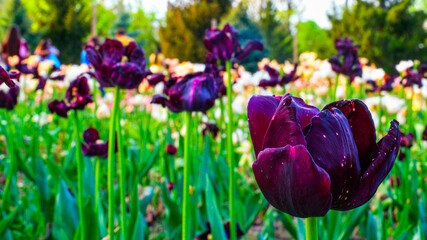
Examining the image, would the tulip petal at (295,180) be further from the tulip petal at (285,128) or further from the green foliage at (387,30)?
the green foliage at (387,30)

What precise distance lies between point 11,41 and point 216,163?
3745 millimetres

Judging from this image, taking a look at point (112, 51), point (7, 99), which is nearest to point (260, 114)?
point (112, 51)

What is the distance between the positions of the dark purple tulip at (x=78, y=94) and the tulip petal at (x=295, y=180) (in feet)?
3.03

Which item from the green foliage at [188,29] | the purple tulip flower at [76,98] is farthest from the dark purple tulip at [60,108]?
the green foliage at [188,29]

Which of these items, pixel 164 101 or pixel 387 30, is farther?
pixel 387 30

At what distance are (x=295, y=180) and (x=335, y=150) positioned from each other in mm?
60

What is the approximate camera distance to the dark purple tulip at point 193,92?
1.09 meters

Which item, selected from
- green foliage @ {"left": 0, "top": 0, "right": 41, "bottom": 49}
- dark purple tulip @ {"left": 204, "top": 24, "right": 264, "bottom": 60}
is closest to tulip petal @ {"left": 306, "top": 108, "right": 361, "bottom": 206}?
dark purple tulip @ {"left": 204, "top": 24, "right": 264, "bottom": 60}

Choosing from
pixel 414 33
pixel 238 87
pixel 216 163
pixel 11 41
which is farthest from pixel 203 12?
pixel 216 163

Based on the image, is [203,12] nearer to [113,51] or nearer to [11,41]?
[11,41]

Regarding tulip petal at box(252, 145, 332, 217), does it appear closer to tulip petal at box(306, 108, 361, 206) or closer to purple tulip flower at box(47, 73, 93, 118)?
tulip petal at box(306, 108, 361, 206)

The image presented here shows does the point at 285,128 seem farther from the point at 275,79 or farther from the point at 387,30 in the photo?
the point at 387,30

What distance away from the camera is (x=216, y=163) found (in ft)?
6.15

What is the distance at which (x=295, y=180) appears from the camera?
47cm
